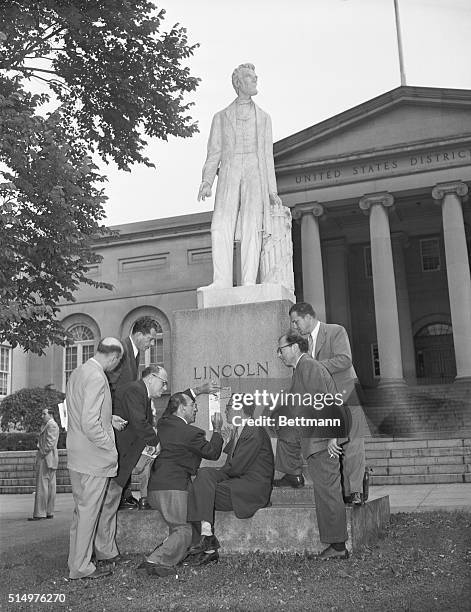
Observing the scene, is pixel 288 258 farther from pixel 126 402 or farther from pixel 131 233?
pixel 131 233

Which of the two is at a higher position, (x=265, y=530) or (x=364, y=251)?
(x=364, y=251)

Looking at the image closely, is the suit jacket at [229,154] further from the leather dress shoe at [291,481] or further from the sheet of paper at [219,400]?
the leather dress shoe at [291,481]

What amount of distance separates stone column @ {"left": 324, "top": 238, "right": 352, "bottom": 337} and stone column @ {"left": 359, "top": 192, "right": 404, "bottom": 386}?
6.46m

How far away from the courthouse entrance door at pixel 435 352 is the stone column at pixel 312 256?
9.24m

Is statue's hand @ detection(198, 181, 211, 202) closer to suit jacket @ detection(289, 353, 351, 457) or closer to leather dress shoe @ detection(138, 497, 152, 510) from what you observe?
suit jacket @ detection(289, 353, 351, 457)

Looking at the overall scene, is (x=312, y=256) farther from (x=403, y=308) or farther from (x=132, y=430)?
(x=132, y=430)

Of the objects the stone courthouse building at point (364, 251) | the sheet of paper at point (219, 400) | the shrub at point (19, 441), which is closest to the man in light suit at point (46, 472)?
the sheet of paper at point (219, 400)

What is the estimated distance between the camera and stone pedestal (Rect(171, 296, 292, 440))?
26.6ft

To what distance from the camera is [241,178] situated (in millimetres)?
9250

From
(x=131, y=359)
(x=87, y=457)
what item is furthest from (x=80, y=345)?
(x=87, y=457)

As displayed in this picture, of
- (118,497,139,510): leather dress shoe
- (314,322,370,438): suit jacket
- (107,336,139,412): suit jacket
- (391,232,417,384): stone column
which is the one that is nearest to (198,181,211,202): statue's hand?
(107,336,139,412): suit jacket

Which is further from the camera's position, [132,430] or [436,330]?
[436,330]

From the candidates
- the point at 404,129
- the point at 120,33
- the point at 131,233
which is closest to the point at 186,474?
the point at 120,33

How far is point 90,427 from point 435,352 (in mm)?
34815
